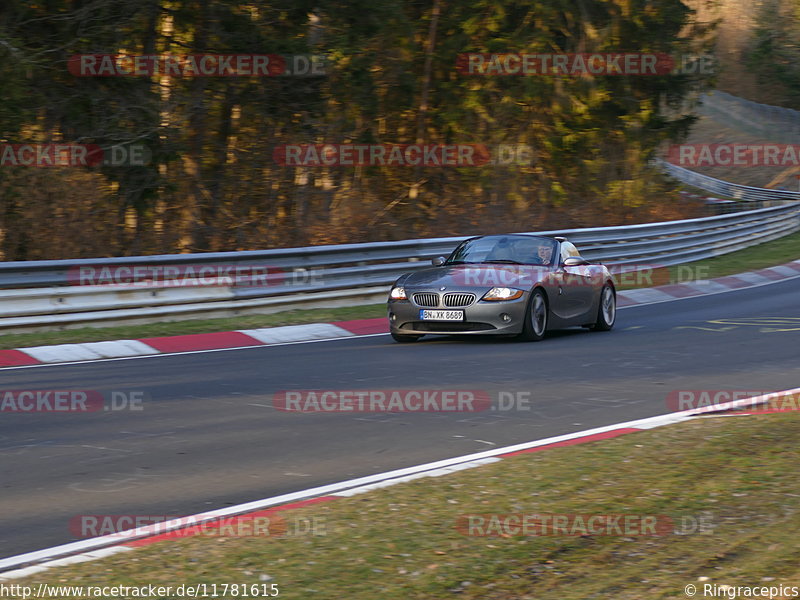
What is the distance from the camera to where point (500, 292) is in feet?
42.5

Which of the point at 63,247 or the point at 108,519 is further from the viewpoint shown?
the point at 63,247

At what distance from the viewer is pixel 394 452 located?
7055mm

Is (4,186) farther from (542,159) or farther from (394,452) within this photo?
(542,159)

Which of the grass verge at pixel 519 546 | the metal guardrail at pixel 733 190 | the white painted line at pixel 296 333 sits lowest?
the white painted line at pixel 296 333

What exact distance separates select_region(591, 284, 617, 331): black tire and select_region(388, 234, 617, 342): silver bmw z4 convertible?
0.26 feet

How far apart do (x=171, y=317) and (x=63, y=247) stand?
162 inches

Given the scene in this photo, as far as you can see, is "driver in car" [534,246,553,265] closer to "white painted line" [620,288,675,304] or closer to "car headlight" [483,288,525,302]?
"car headlight" [483,288,525,302]

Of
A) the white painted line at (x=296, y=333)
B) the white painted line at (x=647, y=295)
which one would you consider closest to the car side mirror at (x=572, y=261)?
the white painted line at (x=296, y=333)

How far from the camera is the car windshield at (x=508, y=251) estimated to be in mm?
14077

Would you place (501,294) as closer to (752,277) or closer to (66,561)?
(66,561)

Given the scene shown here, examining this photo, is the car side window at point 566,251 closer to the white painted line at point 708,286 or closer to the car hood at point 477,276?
the car hood at point 477,276

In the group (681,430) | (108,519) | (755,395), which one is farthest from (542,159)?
(108,519)

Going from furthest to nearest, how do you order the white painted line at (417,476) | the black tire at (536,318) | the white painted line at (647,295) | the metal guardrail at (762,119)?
the metal guardrail at (762,119) → the white painted line at (647,295) → the black tire at (536,318) → the white painted line at (417,476)

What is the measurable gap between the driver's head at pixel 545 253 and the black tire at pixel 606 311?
3.63ft
